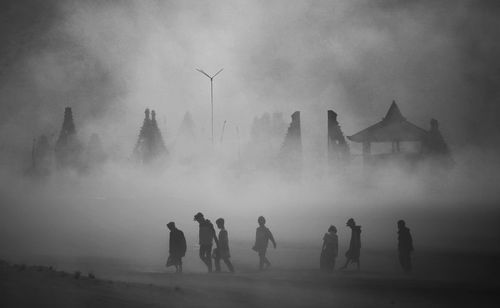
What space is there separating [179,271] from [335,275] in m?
5.23

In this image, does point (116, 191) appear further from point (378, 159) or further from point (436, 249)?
point (436, 249)

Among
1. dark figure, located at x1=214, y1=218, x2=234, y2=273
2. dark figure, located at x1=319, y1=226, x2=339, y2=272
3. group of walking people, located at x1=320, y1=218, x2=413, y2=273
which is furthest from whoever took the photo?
dark figure, located at x1=319, y1=226, x2=339, y2=272

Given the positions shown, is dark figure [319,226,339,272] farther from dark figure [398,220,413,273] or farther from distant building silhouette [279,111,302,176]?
distant building silhouette [279,111,302,176]

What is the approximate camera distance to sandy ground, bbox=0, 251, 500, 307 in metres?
13.4

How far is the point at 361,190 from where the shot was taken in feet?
186

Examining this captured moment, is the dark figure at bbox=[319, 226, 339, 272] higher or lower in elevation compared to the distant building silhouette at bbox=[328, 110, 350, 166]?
lower

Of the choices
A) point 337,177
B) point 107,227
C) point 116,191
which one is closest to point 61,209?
point 107,227

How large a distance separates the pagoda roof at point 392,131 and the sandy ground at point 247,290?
33996mm

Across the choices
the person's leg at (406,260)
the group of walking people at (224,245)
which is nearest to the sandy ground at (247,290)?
the person's leg at (406,260)

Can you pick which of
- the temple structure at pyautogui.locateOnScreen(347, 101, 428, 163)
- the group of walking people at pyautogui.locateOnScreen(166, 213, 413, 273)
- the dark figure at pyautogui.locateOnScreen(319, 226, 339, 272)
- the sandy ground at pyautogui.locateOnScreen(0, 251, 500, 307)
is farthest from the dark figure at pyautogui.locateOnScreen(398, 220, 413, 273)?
the temple structure at pyautogui.locateOnScreen(347, 101, 428, 163)

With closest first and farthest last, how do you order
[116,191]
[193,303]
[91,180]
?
[193,303] < [116,191] < [91,180]

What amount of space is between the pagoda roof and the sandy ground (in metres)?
34.0

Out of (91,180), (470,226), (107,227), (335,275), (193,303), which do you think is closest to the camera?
(193,303)

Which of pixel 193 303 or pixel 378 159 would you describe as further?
pixel 378 159
